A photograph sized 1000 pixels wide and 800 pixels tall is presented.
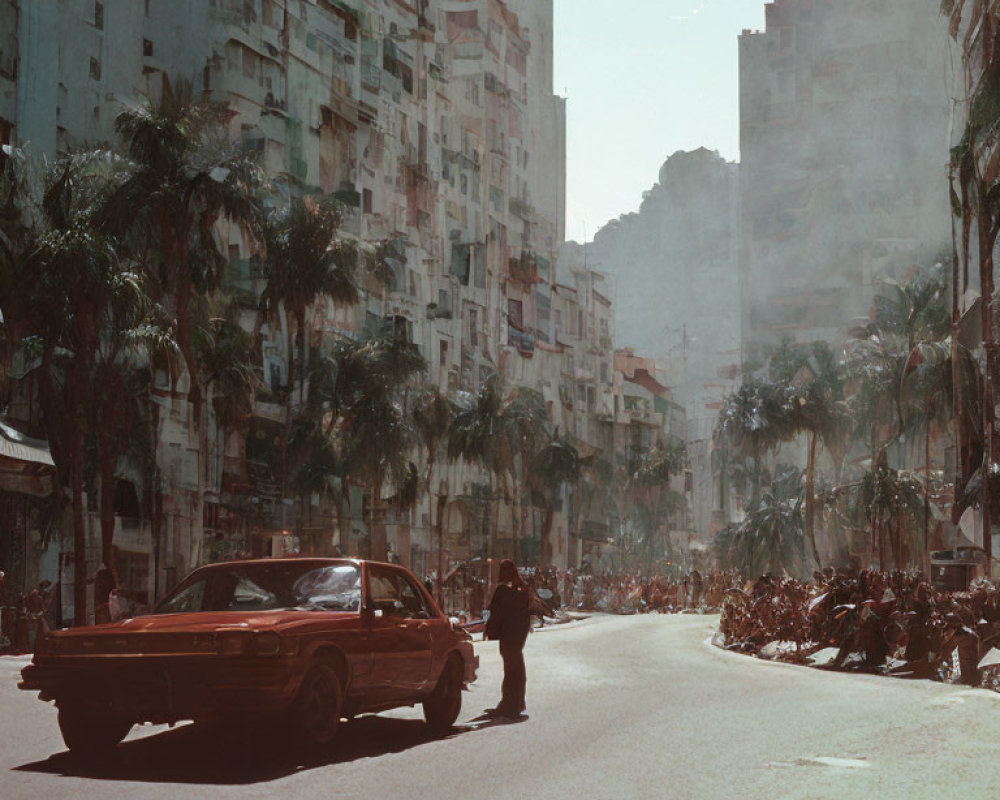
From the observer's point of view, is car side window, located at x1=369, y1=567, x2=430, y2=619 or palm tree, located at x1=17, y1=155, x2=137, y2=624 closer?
car side window, located at x1=369, y1=567, x2=430, y2=619

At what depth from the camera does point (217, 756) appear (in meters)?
11.0

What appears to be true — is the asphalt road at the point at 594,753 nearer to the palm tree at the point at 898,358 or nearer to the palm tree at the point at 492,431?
the palm tree at the point at 898,358

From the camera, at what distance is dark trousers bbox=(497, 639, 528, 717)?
49.1ft

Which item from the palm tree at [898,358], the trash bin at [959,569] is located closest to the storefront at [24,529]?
the trash bin at [959,569]

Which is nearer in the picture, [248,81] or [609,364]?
[248,81]

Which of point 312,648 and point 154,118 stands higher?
point 154,118

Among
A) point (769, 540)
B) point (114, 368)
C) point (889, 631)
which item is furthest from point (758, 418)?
point (889, 631)

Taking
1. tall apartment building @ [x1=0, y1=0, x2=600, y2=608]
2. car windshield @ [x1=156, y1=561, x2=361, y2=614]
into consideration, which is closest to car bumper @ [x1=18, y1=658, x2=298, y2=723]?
car windshield @ [x1=156, y1=561, x2=361, y2=614]

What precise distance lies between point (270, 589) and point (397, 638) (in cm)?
112

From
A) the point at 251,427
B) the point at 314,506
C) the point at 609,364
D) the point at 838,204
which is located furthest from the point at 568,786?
the point at 838,204

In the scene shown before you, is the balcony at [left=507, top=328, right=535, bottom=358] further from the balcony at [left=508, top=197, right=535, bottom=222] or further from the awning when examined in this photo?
the awning

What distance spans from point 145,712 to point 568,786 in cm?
294

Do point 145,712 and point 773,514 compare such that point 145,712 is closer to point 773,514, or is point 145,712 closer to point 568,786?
point 568,786

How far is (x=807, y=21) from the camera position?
534ft
